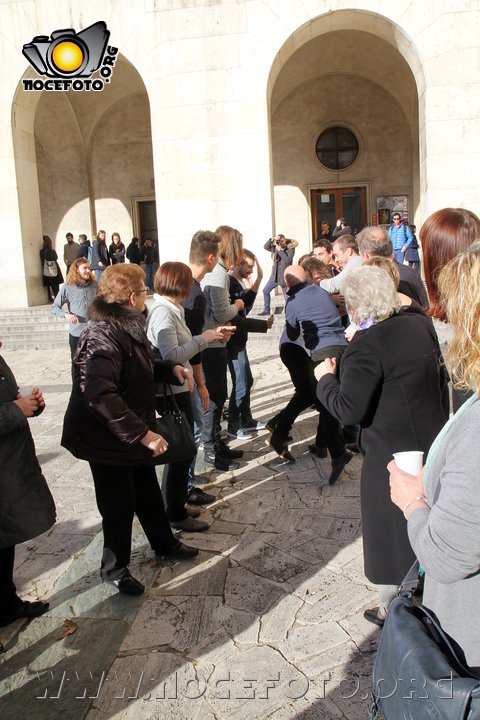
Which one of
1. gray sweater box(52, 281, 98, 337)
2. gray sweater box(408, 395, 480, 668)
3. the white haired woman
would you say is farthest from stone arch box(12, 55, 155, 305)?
gray sweater box(408, 395, 480, 668)

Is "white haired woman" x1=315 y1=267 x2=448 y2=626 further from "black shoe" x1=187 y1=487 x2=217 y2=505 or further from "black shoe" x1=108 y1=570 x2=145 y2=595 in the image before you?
"black shoe" x1=187 y1=487 x2=217 y2=505

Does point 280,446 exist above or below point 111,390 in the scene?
below

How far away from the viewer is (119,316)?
9.78ft

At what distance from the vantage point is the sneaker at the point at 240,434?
5.65 m

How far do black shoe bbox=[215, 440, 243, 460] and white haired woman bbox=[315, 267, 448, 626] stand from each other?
8.09 feet

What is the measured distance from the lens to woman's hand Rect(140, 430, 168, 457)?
2996 millimetres

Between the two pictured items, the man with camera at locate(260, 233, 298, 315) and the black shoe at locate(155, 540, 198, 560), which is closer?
the black shoe at locate(155, 540, 198, 560)

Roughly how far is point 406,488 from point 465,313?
0.53m

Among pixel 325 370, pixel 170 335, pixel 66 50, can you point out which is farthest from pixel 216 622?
pixel 66 50

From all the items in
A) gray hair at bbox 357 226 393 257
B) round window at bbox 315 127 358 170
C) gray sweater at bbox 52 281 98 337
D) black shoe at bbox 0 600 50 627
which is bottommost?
black shoe at bbox 0 600 50 627

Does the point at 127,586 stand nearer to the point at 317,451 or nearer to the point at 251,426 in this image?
the point at 317,451

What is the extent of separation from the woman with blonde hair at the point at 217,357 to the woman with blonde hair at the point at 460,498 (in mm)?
3379

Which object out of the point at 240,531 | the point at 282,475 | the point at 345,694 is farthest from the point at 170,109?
the point at 345,694

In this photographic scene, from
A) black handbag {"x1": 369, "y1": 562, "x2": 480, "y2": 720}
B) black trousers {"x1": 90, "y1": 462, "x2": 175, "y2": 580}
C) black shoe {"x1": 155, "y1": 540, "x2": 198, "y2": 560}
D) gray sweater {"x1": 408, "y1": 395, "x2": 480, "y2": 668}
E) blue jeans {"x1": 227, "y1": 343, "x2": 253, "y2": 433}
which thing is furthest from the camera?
blue jeans {"x1": 227, "y1": 343, "x2": 253, "y2": 433}
